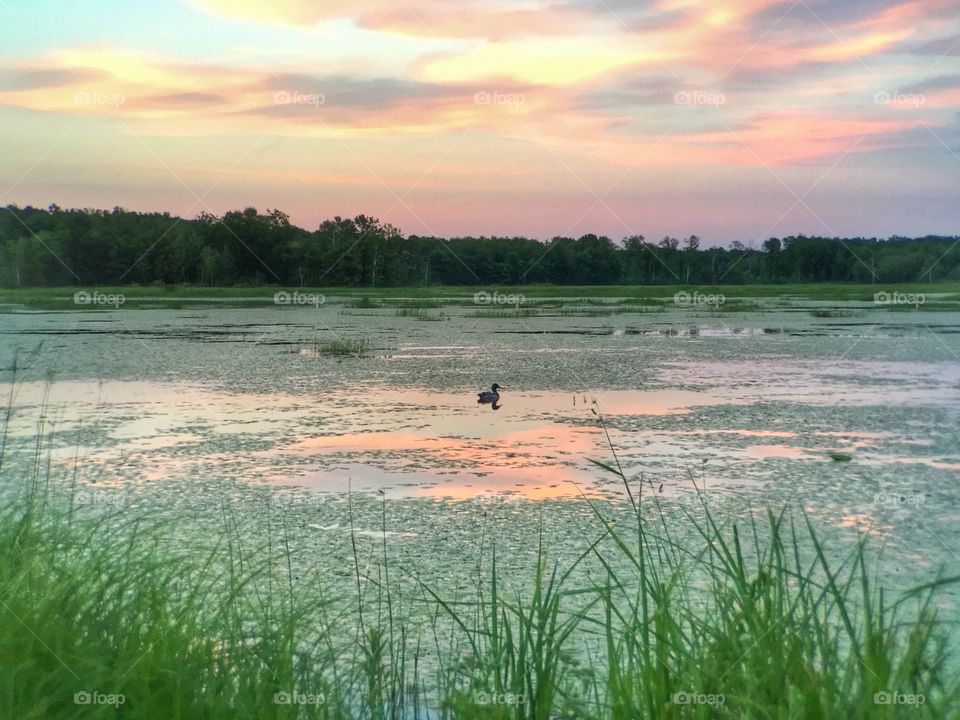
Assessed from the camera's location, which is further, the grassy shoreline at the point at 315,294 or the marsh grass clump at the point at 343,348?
the grassy shoreline at the point at 315,294

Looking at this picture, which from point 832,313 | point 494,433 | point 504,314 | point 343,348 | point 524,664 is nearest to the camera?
point 524,664

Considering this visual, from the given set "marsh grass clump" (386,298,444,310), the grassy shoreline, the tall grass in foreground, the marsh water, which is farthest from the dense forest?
the tall grass in foreground

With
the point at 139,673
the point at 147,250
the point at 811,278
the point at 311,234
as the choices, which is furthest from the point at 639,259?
the point at 139,673

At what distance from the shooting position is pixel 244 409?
7.34 m

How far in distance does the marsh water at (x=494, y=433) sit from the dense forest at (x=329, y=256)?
2263 centimetres

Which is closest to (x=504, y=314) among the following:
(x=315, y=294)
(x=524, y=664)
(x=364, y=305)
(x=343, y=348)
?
(x=364, y=305)

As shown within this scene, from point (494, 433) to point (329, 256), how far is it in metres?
30.5

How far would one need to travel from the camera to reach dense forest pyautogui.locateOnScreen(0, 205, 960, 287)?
34.3 m

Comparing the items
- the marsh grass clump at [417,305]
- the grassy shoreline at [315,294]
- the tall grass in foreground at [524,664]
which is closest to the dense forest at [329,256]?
the grassy shoreline at [315,294]

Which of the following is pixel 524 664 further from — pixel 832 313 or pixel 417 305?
pixel 417 305

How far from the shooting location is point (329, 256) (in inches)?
1411

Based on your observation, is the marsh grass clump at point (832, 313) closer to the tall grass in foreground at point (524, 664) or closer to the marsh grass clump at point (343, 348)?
the marsh grass clump at point (343, 348)

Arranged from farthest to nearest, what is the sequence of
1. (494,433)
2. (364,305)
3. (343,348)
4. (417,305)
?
(417,305)
(364,305)
(343,348)
(494,433)

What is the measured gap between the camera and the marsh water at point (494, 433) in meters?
4.17
